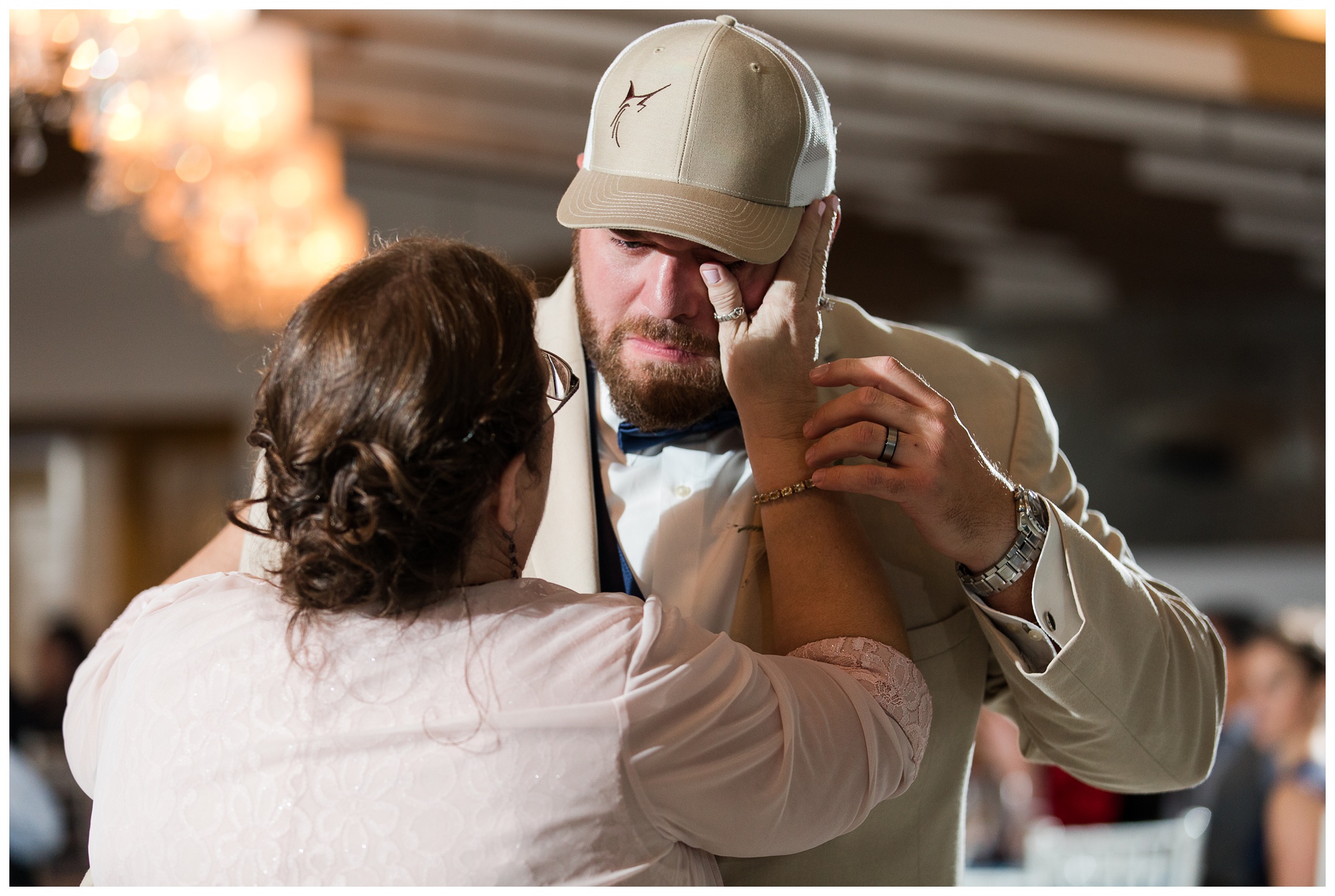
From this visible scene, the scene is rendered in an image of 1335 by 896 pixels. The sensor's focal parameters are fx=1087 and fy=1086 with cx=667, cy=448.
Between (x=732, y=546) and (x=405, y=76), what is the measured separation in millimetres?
5284

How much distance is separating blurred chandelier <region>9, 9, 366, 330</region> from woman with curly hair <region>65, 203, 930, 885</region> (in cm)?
299

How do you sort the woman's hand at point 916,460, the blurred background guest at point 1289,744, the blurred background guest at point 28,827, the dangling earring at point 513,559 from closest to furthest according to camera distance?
the dangling earring at point 513,559, the woman's hand at point 916,460, the blurred background guest at point 1289,744, the blurred background guest at point 28,827

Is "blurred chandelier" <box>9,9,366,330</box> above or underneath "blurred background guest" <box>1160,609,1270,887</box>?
above

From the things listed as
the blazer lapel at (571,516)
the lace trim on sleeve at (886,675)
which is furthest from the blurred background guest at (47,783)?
the lace trim on sleeve at (886,675)

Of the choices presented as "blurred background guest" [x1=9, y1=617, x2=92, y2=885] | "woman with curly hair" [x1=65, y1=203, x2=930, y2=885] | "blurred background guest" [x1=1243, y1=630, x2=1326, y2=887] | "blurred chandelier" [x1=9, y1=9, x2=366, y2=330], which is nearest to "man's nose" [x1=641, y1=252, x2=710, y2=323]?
"woman with curly hair" [x1=65, y1=203, x2=930, y2=885]

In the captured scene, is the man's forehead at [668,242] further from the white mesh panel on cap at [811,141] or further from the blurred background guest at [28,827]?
the blurred background guest at [28,827]

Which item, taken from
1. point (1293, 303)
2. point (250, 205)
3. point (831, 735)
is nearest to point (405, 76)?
point (250, 205)

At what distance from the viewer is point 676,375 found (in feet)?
4.46

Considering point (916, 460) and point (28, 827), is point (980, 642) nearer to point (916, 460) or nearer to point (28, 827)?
point (916, 460)

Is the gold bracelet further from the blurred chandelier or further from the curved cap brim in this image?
the blurred chandelier

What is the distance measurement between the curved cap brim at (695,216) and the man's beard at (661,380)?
125 millimetres

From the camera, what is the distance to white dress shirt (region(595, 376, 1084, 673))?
51.9 inches

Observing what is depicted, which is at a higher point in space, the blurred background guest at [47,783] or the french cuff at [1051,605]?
the french cuff at [1051,605]

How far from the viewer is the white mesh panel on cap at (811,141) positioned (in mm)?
1344
